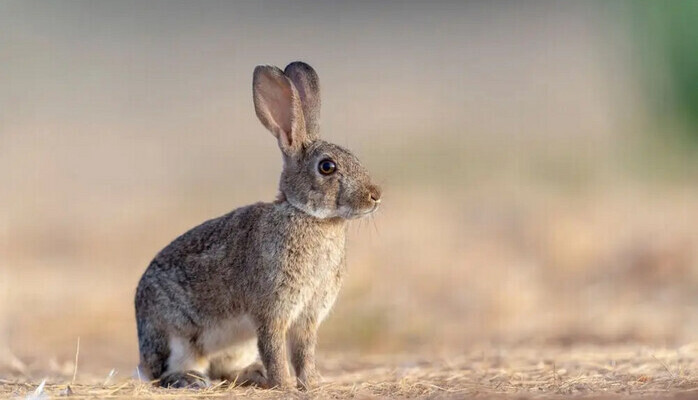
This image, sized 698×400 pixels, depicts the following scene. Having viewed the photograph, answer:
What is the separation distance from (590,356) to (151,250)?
4585 millimetres

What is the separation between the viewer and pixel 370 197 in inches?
253

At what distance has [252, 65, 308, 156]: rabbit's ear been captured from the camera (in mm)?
6730

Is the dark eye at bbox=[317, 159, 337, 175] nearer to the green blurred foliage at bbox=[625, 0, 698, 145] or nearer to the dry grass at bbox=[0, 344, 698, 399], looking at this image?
the dry grass at bbox=[0, 344, 698, 399]

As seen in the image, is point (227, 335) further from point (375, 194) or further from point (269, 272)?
point (375, 194)

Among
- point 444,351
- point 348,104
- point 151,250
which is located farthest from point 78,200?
point 444,351

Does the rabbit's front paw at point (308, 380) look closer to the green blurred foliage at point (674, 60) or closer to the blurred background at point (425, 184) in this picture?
the blurred background at point (425, 184)

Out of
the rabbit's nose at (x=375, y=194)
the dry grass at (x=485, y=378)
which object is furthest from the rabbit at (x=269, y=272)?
the dry grass at (x=485, y=378)

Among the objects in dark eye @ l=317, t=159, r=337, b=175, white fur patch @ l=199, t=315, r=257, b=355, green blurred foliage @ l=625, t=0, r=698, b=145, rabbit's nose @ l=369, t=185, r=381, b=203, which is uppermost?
green blurred foliage @ l=625, t=0, r=698, b=145

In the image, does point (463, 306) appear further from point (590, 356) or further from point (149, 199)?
point (149, 199)

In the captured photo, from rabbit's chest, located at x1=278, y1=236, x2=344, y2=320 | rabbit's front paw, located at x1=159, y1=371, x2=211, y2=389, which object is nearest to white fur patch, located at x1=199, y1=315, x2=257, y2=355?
rabbit's front paw, located at x1=159, y1=371, x2=211, y2=389

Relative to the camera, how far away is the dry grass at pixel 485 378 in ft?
19.7

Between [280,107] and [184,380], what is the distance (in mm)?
1336

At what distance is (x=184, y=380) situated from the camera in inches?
261

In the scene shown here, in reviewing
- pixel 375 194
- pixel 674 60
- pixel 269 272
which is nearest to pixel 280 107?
pixel 375 194
